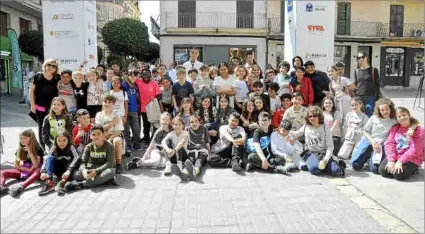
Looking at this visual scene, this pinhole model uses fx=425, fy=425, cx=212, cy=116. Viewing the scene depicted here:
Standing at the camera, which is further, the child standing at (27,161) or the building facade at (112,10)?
the building facade at (112,10)

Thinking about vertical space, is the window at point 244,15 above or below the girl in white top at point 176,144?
above

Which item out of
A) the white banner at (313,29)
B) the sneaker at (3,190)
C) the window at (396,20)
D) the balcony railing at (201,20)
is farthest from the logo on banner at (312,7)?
the window at (396,20)

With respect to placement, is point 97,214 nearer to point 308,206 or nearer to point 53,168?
point 53,168

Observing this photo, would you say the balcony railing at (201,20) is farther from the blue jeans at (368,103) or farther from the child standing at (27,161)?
the child standing at (27,161)

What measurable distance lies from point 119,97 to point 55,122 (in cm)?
128

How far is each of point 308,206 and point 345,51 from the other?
27240mm

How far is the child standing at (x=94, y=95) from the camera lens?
273 inches

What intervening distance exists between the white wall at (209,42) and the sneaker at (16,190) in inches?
895

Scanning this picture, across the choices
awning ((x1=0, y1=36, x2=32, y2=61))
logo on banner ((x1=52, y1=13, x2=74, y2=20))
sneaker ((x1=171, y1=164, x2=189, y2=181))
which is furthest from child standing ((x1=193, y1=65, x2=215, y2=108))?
awning ((x1=0, y1=36, x2=32, y2=61))

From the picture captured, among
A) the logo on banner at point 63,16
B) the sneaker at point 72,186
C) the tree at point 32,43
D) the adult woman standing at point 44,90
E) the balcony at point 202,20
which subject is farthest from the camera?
the balcony at point 202,20

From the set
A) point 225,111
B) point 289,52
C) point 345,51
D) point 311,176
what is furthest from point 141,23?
point 311,176

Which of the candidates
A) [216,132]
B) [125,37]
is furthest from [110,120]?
[125,37]

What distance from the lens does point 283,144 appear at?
638cm

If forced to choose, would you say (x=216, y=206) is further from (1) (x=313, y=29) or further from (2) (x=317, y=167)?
(1) (x=313, y=29)
